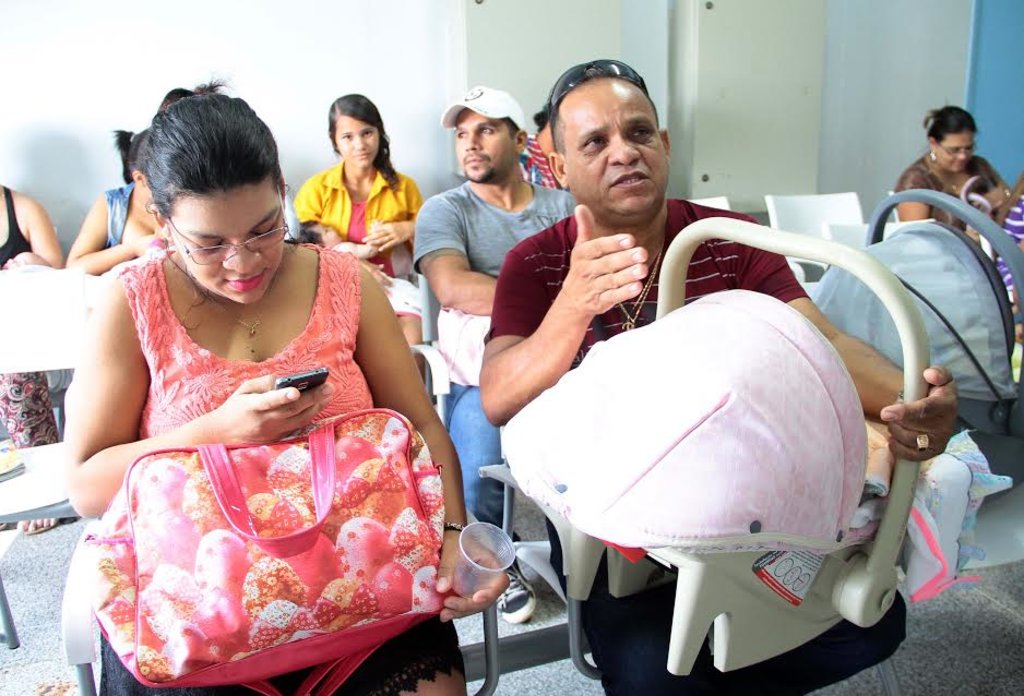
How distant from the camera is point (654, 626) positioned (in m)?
1.18

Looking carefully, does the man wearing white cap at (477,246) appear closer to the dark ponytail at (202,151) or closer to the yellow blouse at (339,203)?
the yellow blouse at (339,203)

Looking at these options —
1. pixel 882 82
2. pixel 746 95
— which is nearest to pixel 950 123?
pixel 746 95

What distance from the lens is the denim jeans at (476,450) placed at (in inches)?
82.7

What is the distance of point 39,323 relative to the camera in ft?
6.80

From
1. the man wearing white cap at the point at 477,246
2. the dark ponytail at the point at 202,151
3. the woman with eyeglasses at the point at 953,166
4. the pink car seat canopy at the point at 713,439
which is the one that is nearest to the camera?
the pink car seat canopy at the point at 713,439

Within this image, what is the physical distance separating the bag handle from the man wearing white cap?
1.05 metres

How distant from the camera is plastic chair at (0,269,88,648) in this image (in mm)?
2047

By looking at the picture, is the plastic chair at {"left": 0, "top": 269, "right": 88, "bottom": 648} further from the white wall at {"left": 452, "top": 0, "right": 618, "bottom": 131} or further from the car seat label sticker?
the white wall at {"left": 452, "top": 0, "right": 618, "bottom": 131}

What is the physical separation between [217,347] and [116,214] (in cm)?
268

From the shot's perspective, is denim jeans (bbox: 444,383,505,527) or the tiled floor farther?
denim jeans (bbox: 444,383,505,527)

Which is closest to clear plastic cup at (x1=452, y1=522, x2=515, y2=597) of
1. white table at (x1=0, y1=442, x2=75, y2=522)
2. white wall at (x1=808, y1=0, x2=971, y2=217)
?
white table at (x1=0, y1=442, x2=75, y2=522)

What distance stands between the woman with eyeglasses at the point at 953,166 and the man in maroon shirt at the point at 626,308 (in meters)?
2.90

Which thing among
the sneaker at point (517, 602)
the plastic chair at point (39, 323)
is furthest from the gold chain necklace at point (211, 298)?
the sneaker at point (517, 602)

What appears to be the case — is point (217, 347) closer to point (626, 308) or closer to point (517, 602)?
point (626, 308)
